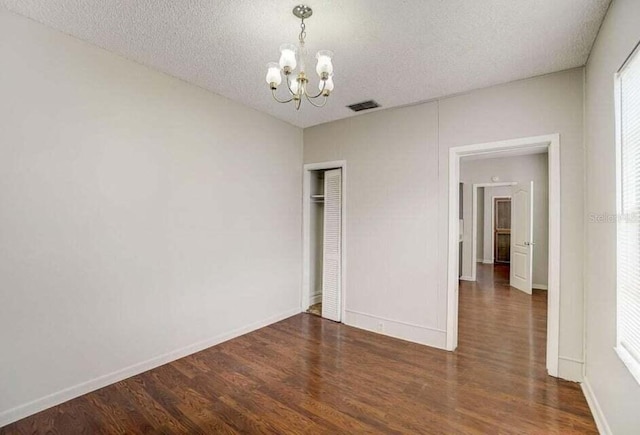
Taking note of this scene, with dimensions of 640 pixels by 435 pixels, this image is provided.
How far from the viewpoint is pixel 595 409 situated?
2.16m

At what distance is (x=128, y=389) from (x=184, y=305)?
83 cm

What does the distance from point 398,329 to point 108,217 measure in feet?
10.7

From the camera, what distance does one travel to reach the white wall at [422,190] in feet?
8.85

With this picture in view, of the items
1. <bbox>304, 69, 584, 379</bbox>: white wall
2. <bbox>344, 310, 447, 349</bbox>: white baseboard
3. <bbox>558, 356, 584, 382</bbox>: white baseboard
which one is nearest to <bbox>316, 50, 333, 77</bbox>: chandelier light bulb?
<bbox>304, 69, 584, 379</bbox>: white wall

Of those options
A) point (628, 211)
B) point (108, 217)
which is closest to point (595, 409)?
point (628, 211)

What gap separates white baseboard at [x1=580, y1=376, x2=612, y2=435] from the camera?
196cm

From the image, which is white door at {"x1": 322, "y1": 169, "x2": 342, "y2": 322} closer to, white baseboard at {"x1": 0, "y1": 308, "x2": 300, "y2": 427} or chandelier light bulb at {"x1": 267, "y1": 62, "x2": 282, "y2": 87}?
white baseboard at {"x1": 0, "y1": 308, "x2": 300, "y2": 427}

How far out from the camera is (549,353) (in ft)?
9.14

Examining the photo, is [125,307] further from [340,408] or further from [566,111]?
[566,111]

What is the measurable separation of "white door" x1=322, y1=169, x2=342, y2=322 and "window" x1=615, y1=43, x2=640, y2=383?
2884 mm

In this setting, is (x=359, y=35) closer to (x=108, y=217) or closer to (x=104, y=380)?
(x=108, y=217)

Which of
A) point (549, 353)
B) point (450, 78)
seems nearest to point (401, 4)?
point (450, 78)

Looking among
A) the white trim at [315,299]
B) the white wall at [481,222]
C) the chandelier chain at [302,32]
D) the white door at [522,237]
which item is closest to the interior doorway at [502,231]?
the white wall at [481,222]

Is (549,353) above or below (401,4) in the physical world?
below
